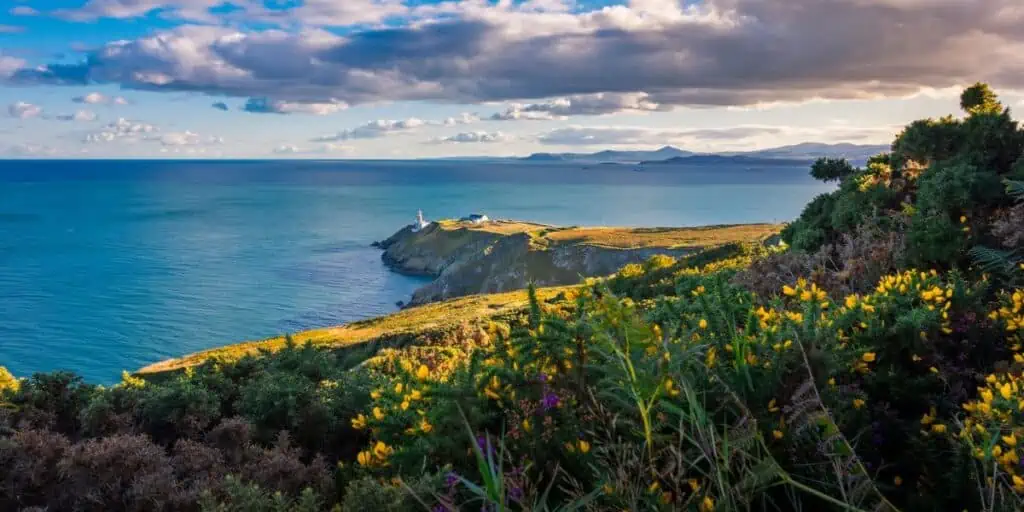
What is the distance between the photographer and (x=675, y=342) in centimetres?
421

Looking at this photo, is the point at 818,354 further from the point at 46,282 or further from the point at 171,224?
the point at 171,224

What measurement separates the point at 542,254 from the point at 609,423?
290 ft

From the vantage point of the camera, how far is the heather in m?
3.27

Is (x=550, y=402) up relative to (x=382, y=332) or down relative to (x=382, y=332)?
up

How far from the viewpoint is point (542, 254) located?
92.2 m

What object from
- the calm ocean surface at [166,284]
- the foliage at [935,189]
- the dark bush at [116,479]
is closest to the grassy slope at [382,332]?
the calm ocean surface at [166,284]

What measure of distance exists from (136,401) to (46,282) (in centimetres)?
10361

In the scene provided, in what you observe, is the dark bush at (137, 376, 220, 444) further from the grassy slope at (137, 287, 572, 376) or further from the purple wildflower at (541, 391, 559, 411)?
the grassy slope at (137, 287, 572, 376)

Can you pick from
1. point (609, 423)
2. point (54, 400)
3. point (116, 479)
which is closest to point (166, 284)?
point (54, 400)

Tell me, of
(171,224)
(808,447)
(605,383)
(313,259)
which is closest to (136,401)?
(605,383)

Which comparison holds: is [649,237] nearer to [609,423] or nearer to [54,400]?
[54,400]

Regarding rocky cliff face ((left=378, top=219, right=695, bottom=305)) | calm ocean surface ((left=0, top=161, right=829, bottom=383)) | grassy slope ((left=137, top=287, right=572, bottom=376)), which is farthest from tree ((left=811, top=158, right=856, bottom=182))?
rocky cliff face ((left=378, top=219, right=695, bottom=305))

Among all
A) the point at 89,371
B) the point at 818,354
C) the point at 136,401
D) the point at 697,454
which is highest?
the point at 818,354

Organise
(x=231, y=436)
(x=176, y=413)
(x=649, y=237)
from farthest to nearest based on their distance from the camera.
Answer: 1. (x=649, y=237)
2. (x=176, y=413)
3. (x=231, y=436)
